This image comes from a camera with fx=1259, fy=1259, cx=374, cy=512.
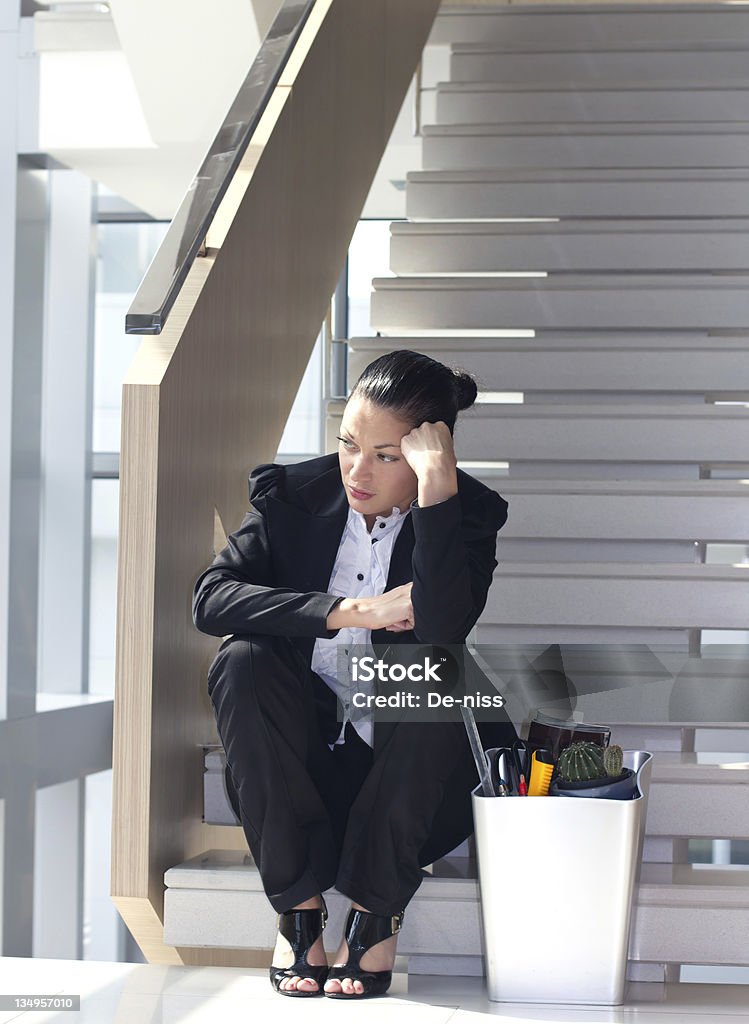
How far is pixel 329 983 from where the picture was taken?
175cm

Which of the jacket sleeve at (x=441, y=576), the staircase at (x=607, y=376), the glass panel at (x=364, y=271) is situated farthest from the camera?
the glass panel at (x=364, y=271)

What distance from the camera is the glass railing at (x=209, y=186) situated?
213 cm

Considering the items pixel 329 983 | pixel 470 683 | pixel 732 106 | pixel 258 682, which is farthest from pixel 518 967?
pixel 732 106

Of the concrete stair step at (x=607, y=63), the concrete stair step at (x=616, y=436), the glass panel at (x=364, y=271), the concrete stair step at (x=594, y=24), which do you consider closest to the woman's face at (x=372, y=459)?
the concrete stair step at (x=616, y=436)

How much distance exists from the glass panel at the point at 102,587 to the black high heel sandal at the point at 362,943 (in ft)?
17.1

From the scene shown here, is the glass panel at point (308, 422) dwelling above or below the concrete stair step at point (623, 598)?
above

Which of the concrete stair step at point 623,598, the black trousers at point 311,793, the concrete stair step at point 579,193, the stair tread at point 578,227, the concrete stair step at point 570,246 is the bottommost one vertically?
the black trousers at point 311,793

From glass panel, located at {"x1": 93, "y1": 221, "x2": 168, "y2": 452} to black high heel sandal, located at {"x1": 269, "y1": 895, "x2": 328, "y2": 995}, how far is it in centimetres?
526

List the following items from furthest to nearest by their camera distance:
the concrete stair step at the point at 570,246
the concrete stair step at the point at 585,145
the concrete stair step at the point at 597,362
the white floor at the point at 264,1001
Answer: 1. the concrete stair step at the point at 585,145
2. the concrete stair step at the point at 570,246
3. the concrete stair step at the point at 597,362
4. the white floor at the point at 264,1001

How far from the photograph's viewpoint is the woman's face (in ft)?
6.24

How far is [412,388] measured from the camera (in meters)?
1.92

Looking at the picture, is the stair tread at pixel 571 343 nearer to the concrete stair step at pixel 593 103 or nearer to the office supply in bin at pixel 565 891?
the concrete stair step at pixel 593 103

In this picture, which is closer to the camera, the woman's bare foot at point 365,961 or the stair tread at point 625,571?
the woman's bare foot at point 365,961

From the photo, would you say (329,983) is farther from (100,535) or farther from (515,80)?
(100,535)
